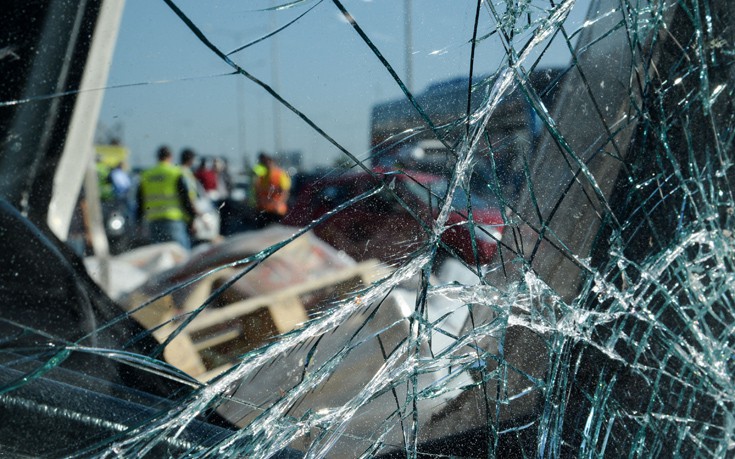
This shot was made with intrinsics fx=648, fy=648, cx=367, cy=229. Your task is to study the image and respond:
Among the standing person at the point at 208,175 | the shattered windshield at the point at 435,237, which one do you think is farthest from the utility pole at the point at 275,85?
the standing person at the point at 208,175

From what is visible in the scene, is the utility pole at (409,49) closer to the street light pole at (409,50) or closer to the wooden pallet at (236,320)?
the street light pole at (409,50)

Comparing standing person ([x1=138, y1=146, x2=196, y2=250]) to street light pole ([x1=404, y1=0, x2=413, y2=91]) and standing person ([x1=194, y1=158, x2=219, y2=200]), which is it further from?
street light pole ([x1=404, y1=0, x2=413, y2=91])

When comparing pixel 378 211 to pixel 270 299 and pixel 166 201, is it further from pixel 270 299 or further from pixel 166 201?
pixel 166 201

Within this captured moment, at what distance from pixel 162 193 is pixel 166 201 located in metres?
0.01

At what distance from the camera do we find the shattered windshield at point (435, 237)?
992 millimetres

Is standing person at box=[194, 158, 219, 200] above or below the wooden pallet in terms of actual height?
above

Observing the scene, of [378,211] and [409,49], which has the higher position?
[409,49]

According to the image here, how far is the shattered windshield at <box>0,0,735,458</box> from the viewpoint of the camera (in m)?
0.99

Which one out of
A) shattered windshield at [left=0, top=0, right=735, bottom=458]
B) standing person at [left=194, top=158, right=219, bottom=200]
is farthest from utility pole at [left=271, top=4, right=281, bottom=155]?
standing person at [left=194, top=158, right=219, bottom=200]

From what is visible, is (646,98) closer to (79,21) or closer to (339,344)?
(339,344)

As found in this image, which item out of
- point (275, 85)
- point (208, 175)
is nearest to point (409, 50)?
point (275, 85)

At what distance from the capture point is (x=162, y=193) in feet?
3.59

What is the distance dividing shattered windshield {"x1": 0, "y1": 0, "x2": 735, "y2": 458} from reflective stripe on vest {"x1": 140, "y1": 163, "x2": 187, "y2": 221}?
0.05 meters

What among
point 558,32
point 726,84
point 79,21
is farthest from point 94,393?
point 726,84
